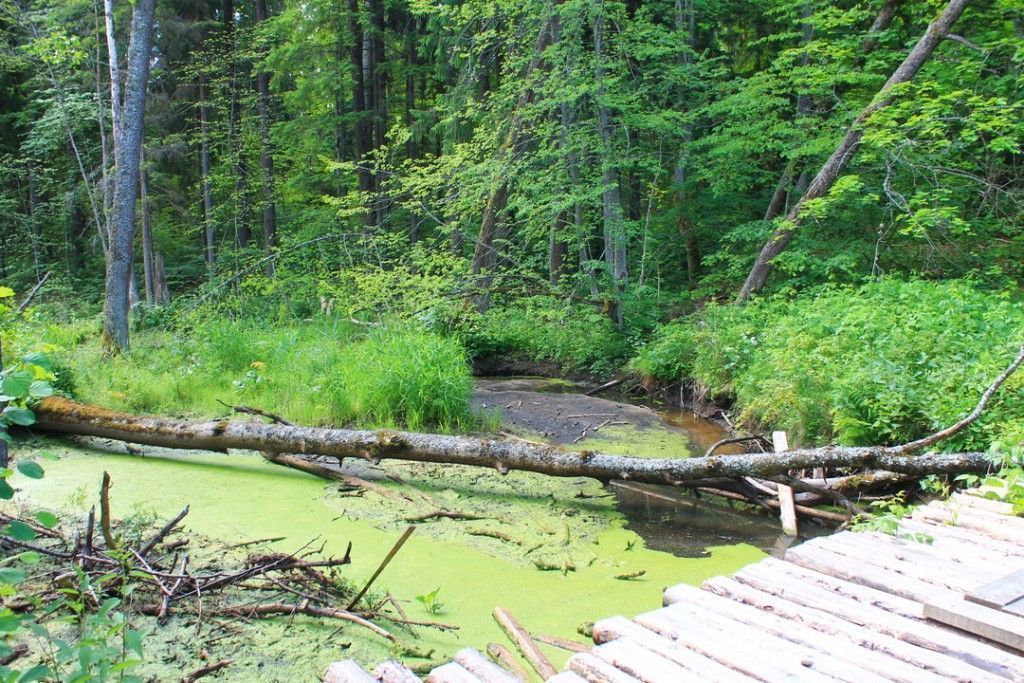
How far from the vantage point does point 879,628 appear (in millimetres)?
2596

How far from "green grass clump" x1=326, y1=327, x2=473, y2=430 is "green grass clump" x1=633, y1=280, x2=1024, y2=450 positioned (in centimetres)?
304

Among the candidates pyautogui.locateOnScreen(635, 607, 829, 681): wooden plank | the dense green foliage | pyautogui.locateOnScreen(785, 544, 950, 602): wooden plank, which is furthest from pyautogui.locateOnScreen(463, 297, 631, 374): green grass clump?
pyautogui.locateOnScreen(635, 607, 829, 681): wooden plank

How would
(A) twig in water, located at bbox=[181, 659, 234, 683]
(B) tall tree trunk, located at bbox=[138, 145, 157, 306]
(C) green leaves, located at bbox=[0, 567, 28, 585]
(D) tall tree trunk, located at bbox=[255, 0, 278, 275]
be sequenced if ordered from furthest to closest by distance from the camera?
(D) tall tree trunk, located at bbox=[255, 0, 278, 275], (B) tall tree trunk, located at bbox=[138, 145, 157, 306], (A) twig in water, located at bbox=[181, 659, 234, 683], (C) green leaves, located at bbox=[0, 567, 28, 585]

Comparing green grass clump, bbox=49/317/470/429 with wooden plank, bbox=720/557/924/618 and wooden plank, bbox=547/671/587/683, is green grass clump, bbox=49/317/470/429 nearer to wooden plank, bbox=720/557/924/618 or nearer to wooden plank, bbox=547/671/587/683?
wooden plank, bbox=720/557/924/618

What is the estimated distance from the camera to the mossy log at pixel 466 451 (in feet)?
15.2

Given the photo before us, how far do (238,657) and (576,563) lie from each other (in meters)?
2.05

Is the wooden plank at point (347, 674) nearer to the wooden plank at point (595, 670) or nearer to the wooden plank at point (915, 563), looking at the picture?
the wooden plank at point (595, 670)

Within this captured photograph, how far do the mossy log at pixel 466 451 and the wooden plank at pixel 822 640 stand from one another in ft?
6.89

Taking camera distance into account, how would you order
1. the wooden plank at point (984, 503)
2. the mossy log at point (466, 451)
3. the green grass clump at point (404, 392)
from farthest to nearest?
the green grass clump at point (404, 392), the mossy log at point (466, 451), the wooden plank at point (984, 503)

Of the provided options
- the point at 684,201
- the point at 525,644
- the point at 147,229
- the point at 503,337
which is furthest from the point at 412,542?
the point at 147,229

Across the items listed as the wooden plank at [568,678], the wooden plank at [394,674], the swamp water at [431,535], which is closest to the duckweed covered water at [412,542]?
the swamp water at [431,535]

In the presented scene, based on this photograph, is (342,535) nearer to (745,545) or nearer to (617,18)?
(745,545)

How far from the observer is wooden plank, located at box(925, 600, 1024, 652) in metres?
2.41

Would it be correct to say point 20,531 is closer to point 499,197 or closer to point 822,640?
point 822,640
